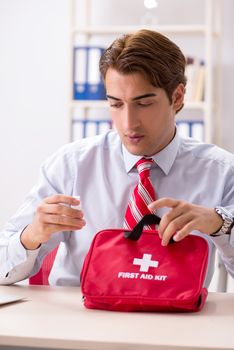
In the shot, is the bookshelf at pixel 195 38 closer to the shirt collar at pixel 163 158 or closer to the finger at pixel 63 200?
the shirt collar at pixel 163 158

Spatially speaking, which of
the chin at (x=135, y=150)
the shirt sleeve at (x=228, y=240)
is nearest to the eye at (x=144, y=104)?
the chin at (x=135, y=150)

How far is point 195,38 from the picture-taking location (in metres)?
4.36

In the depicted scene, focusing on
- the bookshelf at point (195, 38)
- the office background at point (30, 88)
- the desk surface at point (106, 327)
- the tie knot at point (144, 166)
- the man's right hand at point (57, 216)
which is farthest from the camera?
the office background at point (30, 88)

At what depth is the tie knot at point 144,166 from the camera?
1.88 metres

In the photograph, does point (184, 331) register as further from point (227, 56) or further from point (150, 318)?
point (227, 56)

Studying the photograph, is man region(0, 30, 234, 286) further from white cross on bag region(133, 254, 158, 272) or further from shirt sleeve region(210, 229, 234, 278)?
white cross on bag region(133, 254, 158, 272)

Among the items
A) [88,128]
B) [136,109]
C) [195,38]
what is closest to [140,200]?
[136,109]

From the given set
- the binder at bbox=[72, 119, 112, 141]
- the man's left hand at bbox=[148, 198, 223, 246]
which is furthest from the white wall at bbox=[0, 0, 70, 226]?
the man's left hand at bbox=[148, 198, 223, 246]

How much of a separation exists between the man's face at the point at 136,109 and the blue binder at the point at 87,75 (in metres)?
2.21

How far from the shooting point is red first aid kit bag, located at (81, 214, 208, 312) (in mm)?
1460

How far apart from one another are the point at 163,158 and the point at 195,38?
101 inches

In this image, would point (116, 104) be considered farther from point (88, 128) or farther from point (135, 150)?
point (88, 128)
